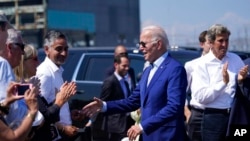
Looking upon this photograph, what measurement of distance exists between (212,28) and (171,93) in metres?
1.42

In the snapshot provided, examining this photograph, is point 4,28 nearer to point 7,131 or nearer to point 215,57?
point 7,131

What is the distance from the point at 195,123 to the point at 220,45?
97 cm

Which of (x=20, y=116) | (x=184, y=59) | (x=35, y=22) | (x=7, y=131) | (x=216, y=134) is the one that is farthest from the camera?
(x=35, y=22)

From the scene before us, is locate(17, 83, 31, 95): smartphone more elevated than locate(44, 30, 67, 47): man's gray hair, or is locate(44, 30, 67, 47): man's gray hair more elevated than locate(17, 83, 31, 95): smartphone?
locate(44, 30, 67, 47): man's gray hair

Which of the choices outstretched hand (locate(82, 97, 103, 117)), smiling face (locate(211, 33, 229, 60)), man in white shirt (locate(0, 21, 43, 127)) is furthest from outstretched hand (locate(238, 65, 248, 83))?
man in white shirt (locate(0, 21, 43, 127))

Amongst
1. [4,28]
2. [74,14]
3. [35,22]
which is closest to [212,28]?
[4,28]

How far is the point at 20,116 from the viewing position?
403 centimetres

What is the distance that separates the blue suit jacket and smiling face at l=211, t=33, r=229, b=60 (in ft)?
3.56

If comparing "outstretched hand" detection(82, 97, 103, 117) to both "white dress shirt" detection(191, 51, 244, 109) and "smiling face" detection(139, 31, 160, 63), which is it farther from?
"white dress shirt" detection(191, 51, 244, 109)

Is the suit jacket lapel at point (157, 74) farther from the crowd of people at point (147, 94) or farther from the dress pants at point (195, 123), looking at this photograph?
the dress pants at point (195, 123)

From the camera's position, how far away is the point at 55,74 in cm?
561

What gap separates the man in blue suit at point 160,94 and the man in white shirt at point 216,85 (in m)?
0.99

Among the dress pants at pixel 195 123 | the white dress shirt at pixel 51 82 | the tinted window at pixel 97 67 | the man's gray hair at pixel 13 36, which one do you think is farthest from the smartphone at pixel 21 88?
the tinted window at pixel 97 67

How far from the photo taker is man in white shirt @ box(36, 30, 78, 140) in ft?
18.0
